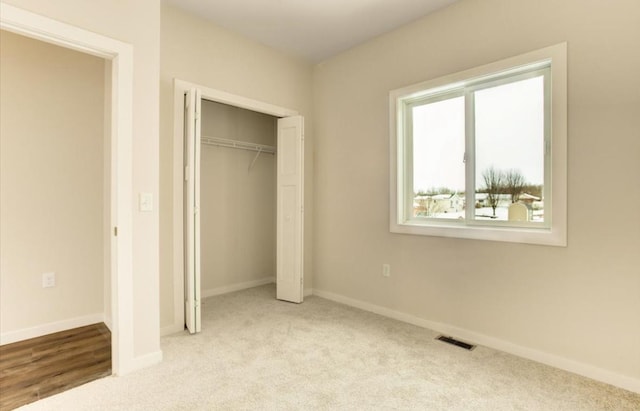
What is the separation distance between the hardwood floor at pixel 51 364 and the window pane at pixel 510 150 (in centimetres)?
318

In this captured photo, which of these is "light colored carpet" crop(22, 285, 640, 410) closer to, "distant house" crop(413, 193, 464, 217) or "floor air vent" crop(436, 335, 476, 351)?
"floor air vent" crop(436, 335, 476, 351)

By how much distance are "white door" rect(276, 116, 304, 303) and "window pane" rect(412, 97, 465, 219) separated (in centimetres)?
127

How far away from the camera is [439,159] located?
121 inches

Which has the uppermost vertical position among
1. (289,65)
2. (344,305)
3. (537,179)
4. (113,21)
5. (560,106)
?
(289,65)

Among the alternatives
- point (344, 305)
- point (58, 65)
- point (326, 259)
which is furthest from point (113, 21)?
point (344, 305)

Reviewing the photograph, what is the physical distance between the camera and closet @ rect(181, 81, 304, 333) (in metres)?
3.70

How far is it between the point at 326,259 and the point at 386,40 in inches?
98.3

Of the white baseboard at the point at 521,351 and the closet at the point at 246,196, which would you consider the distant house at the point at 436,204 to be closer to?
the white baseboard at the point at 521,351

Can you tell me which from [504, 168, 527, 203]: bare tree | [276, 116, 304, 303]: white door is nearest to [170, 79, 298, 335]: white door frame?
[276, 116, 304, 303]: white door

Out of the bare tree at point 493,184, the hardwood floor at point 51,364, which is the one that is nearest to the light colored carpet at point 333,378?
the hardwood floor at point 51,364

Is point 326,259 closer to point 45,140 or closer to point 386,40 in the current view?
point 386,40

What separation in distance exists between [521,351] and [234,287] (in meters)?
3.16

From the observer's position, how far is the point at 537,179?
97.0 inches

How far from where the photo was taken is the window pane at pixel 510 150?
2459 millimetres
